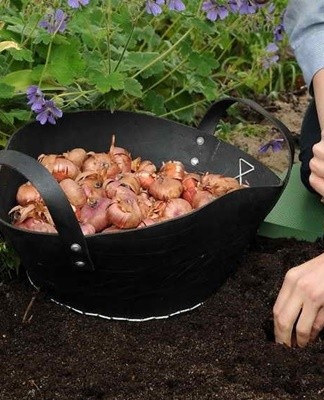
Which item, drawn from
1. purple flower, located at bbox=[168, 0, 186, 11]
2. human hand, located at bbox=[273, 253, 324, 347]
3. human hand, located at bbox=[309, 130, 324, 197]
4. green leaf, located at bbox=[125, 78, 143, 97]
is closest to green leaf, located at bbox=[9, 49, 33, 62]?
green leaf, located at bbox=[125, 78, 143, 97]

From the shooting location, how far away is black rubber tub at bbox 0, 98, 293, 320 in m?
1.76

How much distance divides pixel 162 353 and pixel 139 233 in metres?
0.27

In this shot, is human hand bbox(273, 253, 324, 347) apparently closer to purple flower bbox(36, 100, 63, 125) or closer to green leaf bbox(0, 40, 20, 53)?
purple flower bbox(36, 100, 63, 125)

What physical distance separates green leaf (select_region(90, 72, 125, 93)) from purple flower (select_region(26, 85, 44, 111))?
0.14m

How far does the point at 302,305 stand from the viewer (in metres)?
1.80

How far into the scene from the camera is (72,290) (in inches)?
74.9

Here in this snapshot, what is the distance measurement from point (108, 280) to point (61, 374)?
22 centimetres

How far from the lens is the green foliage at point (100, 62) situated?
7.20 feet

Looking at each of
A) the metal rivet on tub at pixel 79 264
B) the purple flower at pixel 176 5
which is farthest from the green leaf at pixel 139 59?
the metal rivet on tub at pixel 79 264

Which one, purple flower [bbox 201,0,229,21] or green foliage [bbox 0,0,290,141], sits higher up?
purple flower [bbox 201,0,229,21]

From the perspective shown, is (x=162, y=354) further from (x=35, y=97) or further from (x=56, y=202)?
(x=35, y=97)

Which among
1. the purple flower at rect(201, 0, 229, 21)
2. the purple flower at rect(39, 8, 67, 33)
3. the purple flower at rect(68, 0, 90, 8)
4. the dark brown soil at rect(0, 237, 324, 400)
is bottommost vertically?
the dark brown soil at rect(0, 237, 324, 400)

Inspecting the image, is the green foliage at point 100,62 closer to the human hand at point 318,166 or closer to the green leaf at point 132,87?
the green leaf at point 132,87

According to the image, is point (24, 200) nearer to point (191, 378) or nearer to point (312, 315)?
point (191, 378)
